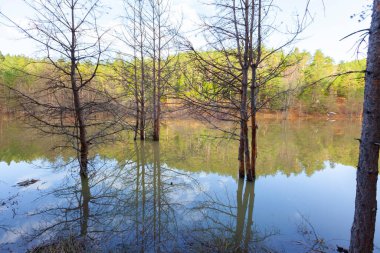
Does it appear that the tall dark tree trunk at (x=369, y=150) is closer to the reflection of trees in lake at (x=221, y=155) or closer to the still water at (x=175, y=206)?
the still water at (x=175, y=206)

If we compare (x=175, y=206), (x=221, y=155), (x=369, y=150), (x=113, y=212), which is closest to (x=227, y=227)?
(x=175, y=206)

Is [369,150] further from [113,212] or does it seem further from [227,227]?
[113,212]

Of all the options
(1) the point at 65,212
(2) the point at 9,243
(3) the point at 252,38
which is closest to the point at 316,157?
(3) the point at 252,38

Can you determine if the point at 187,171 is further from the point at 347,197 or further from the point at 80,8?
the point at 80,8

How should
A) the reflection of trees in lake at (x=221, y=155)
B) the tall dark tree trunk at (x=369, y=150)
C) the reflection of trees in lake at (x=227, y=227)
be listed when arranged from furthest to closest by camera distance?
the reflection of trees in lake at (x=221, y=155), the reflection of trees in lake at (x=227, y=227), the tall dark tree trunk at (x=369, y=150)

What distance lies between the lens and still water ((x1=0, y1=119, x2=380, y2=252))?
409 cm

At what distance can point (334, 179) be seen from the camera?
818 cm

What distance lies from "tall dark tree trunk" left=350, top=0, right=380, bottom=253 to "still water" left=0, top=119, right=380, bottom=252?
4.41 feet

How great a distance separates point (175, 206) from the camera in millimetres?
5676

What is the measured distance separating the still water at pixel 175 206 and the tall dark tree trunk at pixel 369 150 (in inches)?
52.9

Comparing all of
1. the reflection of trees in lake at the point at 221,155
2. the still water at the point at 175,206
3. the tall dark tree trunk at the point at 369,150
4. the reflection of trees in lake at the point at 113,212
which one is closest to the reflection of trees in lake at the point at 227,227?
the still water at the point at 175,206

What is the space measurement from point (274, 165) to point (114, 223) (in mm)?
6958

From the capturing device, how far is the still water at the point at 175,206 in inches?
161

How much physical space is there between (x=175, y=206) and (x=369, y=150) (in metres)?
4.11
